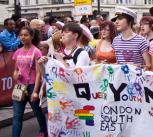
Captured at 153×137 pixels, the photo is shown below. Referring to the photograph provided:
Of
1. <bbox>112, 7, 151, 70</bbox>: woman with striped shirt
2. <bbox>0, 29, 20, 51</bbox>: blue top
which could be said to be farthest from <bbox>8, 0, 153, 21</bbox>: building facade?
<bbox>112, 7, 151, 70</bbox>: woman with striped shirt

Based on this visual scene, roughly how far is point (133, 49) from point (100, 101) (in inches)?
35.5

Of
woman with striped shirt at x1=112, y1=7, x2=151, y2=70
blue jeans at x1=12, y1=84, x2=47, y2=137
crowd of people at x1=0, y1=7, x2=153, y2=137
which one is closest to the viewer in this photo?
crowd of people at x1=0, y1=7, x2=153, y2=137

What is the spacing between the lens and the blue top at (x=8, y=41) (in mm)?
10523

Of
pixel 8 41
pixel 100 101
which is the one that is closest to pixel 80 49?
pixel 100 101

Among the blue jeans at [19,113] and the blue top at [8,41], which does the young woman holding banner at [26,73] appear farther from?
the blue top at [8,41]

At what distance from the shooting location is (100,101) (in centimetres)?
554

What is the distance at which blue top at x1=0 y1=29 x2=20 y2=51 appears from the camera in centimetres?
1052

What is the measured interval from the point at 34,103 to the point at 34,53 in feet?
2.24

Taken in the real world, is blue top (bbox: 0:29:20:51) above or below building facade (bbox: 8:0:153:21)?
below

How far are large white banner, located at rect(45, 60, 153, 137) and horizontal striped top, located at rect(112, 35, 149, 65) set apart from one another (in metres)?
0.66

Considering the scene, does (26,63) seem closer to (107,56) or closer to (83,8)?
(107,56)

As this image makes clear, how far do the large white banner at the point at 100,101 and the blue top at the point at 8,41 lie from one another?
4847 millimetres

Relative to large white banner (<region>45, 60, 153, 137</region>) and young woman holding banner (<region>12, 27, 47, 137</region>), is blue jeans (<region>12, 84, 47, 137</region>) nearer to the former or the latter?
young woman holding banner (<region>12, 27, 47, 137</region>)

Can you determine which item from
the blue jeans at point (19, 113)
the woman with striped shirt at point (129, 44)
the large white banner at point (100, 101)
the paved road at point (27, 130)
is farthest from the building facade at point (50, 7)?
the large white banner at point (100, 101)
